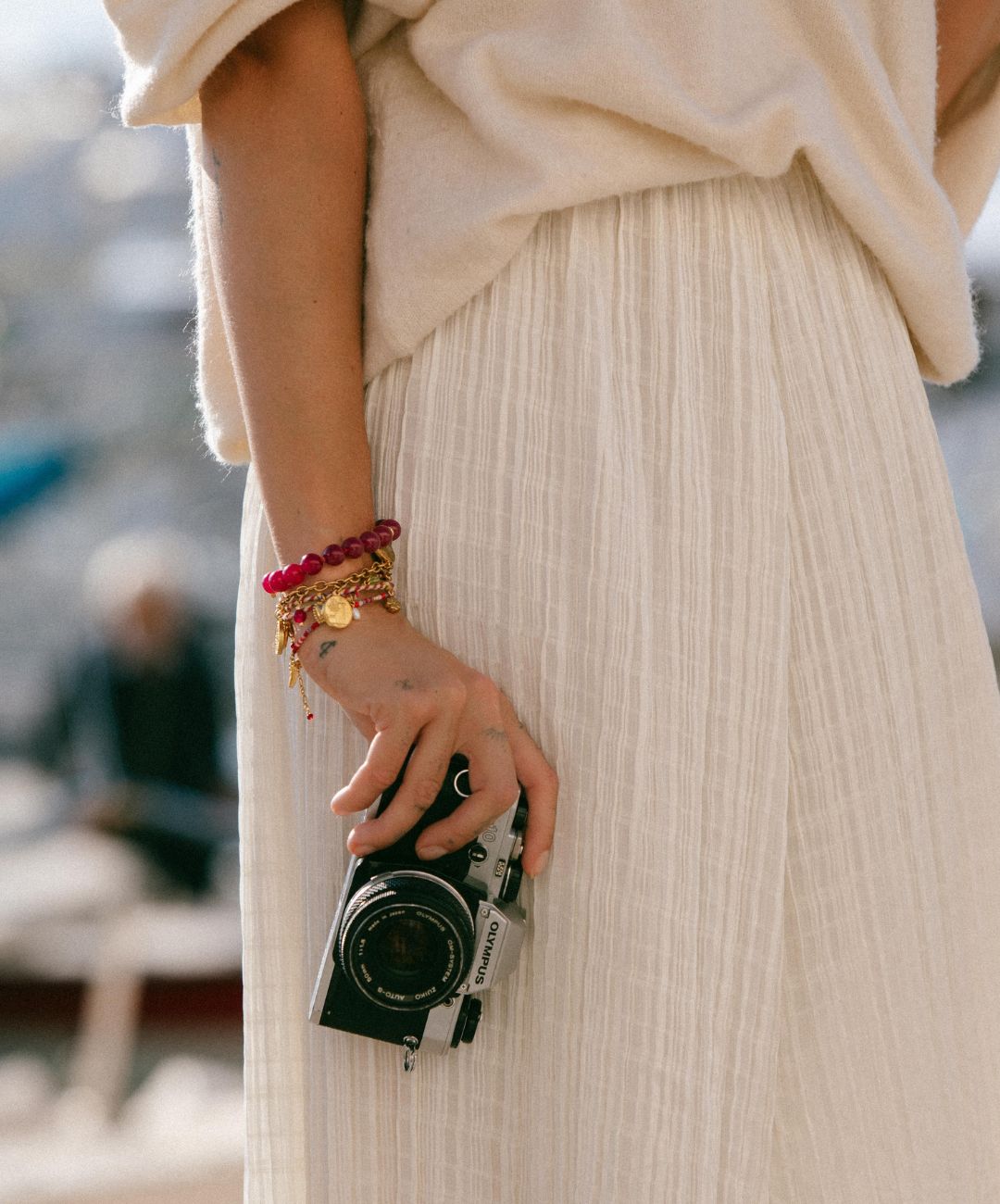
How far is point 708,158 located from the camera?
79 cm

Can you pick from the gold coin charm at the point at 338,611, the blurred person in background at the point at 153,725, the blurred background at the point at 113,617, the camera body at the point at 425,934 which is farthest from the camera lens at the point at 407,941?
the blurred person in background at the point at 153,725

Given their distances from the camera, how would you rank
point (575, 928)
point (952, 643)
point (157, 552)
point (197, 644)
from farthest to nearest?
point (157, 552) < point (197, 644) < point (952, 643) < point (575, 928)

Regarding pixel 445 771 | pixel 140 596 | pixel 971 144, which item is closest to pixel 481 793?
pixel 445 771

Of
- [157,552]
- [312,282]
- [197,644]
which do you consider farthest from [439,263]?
[157,552]

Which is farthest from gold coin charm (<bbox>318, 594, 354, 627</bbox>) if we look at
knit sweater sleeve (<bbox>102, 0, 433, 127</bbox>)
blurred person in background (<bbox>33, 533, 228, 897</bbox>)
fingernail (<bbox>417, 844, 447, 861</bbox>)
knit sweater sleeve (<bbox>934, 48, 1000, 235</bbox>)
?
blurred person in background (<bbox>33, 533, 228, 897</bbox>)

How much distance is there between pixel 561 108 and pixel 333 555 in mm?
283

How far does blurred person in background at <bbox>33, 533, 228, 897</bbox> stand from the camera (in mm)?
4434

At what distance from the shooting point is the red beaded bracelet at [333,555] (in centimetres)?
76

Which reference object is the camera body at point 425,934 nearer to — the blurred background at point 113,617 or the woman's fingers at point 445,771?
the woman's fingers at point 445,771

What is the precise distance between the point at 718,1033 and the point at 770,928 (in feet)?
0.21

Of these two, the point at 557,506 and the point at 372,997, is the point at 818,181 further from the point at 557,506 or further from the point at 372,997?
the point at 372,997

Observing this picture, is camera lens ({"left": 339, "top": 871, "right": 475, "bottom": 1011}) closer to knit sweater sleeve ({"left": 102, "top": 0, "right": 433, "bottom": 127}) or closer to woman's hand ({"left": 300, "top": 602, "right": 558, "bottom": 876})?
woman's hand ({"left": 300, "top": 602, "right": 558, "bottom": 876})

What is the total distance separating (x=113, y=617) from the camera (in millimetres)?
4488

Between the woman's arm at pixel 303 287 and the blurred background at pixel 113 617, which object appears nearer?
the woman's arm at pixel 303 287
